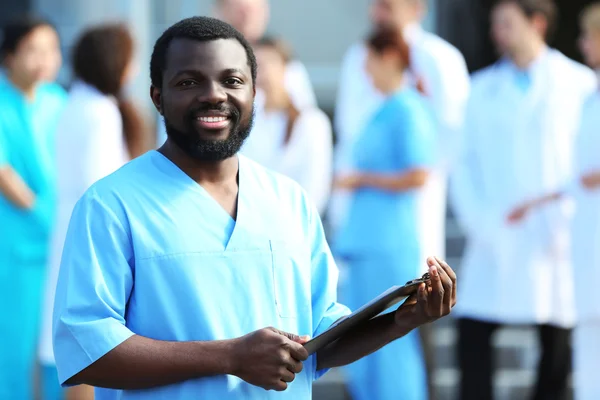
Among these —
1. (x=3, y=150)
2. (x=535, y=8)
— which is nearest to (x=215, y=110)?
(x=3, y=150)

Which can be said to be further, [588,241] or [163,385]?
[588,241]

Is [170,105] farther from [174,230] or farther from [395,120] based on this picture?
[395,120]

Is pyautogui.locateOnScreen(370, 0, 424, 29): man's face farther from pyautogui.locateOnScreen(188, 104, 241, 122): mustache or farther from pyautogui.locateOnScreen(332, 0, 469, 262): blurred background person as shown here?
pyautogui.locateOnScreen(188, 104, 241, 122): mustache

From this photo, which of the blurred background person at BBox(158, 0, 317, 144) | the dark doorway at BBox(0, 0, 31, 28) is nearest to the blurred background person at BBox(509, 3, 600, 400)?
the blurred background person at BBox(158, 0, 317, 144)

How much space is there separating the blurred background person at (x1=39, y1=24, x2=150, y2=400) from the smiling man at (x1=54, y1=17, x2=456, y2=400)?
2.32 meters

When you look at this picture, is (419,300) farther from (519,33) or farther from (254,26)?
(254,26)

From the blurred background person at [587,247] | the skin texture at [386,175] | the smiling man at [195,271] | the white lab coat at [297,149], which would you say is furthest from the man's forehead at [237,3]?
the smiling man at [195,271]

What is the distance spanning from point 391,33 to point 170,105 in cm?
323

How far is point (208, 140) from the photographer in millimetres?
2246

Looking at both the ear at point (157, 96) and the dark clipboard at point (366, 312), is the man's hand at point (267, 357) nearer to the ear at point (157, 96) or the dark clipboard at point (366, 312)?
the dark clipboard at point (366, 312)

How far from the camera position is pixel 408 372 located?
203 inches

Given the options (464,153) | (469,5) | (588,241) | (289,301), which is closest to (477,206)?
(464,153)

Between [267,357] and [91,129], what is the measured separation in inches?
104

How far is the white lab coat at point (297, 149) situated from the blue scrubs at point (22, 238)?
94 cm
